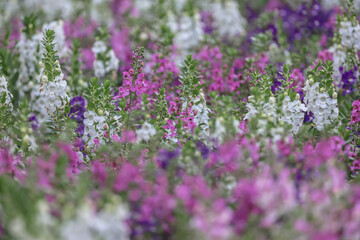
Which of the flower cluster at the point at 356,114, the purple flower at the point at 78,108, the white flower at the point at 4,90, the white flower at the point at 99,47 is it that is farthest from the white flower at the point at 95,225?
the white flower at the point at 99,47

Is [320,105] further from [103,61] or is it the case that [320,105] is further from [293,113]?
[103,61]

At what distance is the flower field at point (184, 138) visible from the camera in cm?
233

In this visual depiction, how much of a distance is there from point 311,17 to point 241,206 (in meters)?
3.94

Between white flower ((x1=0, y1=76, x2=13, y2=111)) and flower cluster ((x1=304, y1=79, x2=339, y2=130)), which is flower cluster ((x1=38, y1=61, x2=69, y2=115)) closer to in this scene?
white flower ((x1=0, y1=76, x2=13, y2=111))

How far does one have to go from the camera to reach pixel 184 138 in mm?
3594

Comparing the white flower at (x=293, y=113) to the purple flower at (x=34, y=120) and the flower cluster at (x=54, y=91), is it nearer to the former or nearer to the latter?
the flower cluster at (x=54, y=91)

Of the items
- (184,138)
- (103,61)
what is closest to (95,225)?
(184,138)

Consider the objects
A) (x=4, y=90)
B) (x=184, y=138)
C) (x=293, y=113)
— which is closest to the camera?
(x=184, y=138)

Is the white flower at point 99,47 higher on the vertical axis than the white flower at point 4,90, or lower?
higher

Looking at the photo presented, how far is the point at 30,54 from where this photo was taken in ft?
16.7

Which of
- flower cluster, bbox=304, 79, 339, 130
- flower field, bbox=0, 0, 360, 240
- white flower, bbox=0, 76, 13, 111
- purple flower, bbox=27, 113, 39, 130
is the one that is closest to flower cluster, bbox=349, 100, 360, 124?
flower field, bbox=0, 0, 360, 240

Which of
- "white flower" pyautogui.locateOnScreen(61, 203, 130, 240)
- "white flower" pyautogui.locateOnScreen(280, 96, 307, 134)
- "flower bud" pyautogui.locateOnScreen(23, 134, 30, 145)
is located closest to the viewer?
"white flower" pyautogui.locateOnScreen(61, 203, 130, 240)

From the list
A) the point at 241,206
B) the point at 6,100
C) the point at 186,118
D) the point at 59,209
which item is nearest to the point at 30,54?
the point at 6,100

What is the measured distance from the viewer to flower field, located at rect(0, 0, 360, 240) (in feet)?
7.66
